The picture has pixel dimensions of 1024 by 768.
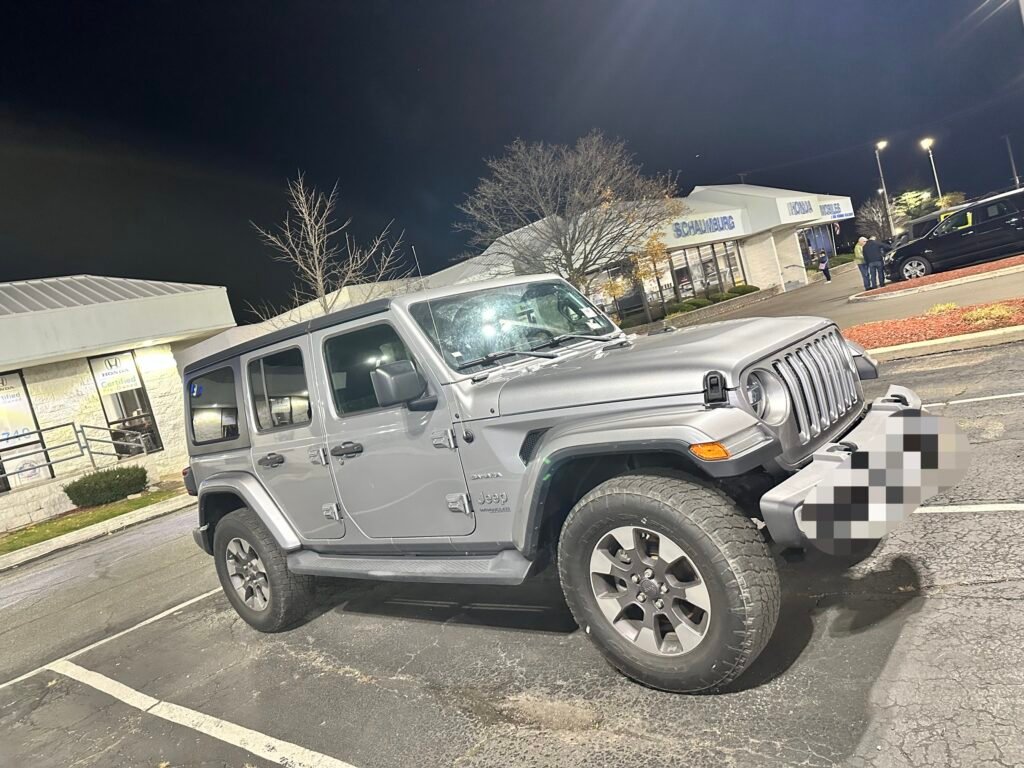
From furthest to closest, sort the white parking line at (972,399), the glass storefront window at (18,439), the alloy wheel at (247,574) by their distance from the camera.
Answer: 1. the glass storefront window at (18,439)
2. the white parking line at (972,399)
3. the alloy wheel at (247,574)

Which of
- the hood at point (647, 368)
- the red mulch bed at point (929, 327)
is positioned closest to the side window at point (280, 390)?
the hood at point (647, 368)

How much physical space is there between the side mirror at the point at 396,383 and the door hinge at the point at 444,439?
228 mm

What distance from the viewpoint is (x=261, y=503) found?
15.1ft

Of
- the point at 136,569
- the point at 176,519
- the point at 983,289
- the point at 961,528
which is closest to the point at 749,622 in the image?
the point at 961,528

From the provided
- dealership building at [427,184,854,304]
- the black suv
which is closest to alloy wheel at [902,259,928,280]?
the black suv

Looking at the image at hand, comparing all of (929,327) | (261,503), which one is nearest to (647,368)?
(261,503)

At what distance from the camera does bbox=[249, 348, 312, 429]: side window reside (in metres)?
4.29

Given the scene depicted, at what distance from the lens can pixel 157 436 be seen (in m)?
20.0

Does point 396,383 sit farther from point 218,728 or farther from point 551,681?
point 218,728

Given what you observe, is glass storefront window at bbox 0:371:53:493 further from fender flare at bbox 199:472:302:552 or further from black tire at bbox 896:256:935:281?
black tire at bbox 896:256:935:281

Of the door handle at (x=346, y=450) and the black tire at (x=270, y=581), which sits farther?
the black tire at (x=270, y=581)

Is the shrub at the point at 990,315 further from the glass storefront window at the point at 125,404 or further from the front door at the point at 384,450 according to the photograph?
the glass storefront window at the point at 125,404

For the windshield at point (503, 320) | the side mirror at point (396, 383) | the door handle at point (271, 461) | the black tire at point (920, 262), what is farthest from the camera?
the black tire at point (920, 262)

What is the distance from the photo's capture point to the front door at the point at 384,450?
3.53 metres
